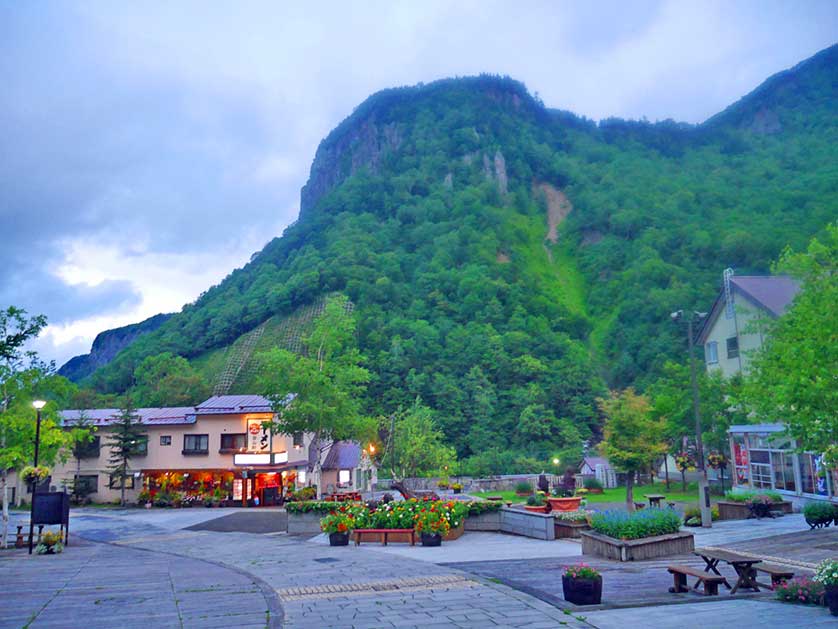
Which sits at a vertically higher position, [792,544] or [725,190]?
[725,190]

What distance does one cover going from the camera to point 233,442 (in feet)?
157

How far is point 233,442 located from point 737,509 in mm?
34395

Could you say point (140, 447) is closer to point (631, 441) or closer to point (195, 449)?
point (195, 449)

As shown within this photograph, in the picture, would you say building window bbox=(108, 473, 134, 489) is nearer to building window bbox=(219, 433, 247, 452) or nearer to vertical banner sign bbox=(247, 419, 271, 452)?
building window bbox=(219, 433, 247, 452)

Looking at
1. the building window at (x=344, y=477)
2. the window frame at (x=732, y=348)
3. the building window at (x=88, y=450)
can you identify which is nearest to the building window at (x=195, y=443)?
the building window at (x=88, y=450)

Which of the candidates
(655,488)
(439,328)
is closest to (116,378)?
(439,328)

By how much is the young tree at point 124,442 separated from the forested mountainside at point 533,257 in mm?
48765

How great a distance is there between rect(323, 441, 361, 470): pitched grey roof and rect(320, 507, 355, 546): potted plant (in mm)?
28901

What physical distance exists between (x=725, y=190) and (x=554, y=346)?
2578 inches

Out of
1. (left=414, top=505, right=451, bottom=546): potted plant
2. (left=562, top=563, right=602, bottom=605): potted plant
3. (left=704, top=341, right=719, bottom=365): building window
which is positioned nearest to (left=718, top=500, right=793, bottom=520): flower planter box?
(left=414, top=505, right=451, bottom=546): potted plant

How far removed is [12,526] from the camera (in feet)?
105

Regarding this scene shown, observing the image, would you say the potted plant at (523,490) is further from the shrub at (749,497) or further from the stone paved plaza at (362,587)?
the stone paved plaza at (362,587)

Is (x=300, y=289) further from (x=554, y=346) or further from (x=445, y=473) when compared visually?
(x=445, y=473)

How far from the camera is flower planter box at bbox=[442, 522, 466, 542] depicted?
73.6 feet
